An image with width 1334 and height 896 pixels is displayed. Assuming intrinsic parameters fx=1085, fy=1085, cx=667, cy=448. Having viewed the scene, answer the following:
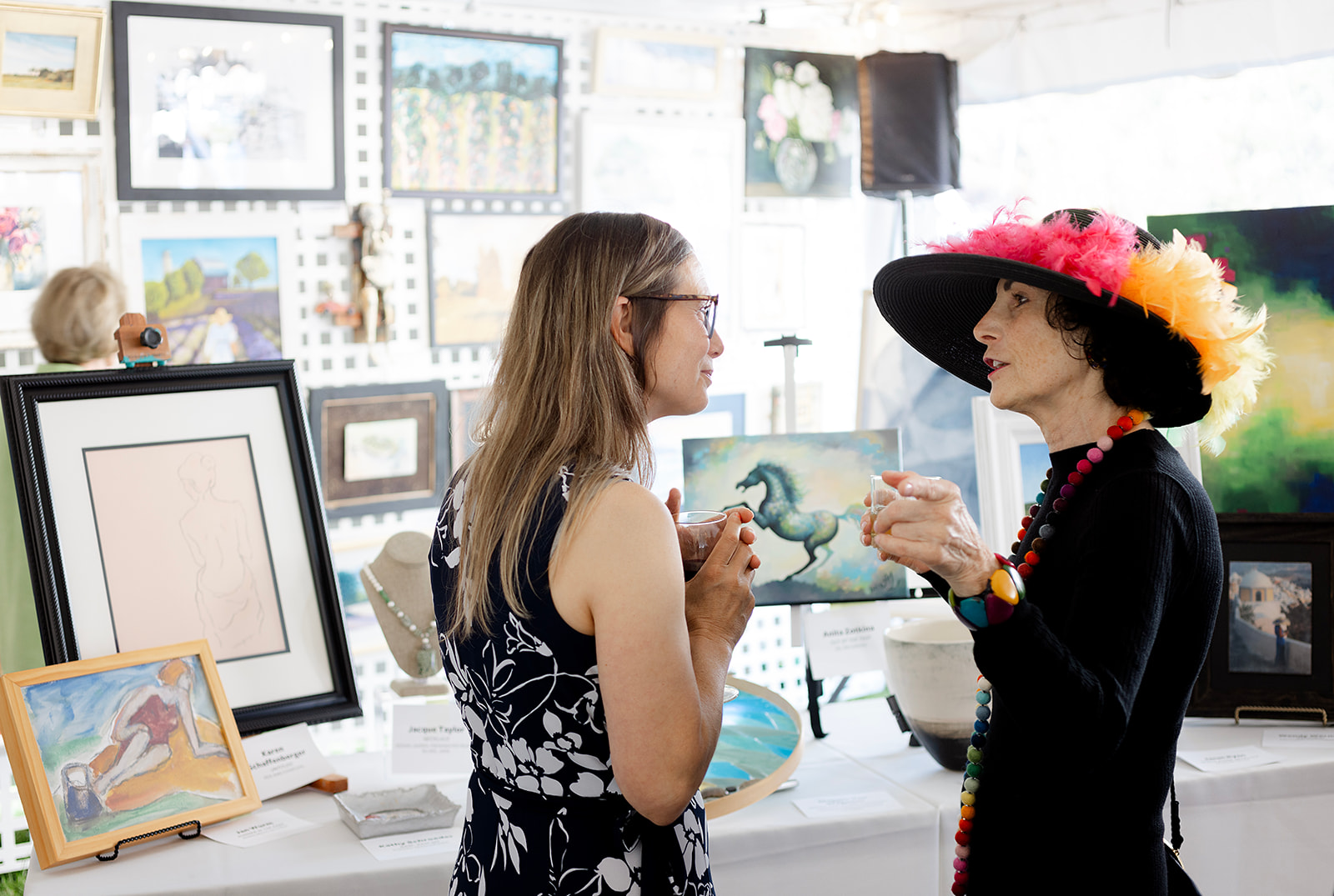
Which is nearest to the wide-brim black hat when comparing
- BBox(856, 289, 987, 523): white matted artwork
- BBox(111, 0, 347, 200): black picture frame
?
BBox(856, 289, 987, 523): white matted artwork

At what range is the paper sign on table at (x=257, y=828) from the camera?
169 centimetres

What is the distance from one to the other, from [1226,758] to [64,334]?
9.10 feet

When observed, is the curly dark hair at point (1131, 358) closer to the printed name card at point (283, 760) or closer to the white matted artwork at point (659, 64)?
the printed name card at point (283, 760)

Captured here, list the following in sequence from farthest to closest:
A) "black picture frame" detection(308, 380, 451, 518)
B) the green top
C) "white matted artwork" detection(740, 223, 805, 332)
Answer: "white matted artwork" detection(740, 223, 805, 332) → "black picture frame" detection(308, 380, 451, 518) → the green top

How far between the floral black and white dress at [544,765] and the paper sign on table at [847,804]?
2.03ft

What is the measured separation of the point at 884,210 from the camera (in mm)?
3709

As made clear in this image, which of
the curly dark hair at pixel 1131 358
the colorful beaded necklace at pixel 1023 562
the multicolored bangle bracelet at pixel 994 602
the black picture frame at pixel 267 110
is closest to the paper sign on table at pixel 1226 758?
the colorful beaded necklace at pixel 1023 562

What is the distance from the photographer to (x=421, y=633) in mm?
2090

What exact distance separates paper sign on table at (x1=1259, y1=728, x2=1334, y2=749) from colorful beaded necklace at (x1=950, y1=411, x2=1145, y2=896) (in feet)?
3.25

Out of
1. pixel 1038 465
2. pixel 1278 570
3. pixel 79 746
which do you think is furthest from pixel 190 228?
pixel 1278 570

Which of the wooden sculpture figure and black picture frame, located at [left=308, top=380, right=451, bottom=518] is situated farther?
black picture frame, located at [left=308, top=380, right=451, bottom=518]

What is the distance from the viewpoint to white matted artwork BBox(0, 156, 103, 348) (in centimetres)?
283

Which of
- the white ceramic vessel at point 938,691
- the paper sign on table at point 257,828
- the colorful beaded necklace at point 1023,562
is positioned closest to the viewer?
the colorful beaded necklace at point 1023,562

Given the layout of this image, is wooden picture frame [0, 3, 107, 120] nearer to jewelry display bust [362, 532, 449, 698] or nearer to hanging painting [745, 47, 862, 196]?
jewelry display bust [362, 532, 449, 698]
